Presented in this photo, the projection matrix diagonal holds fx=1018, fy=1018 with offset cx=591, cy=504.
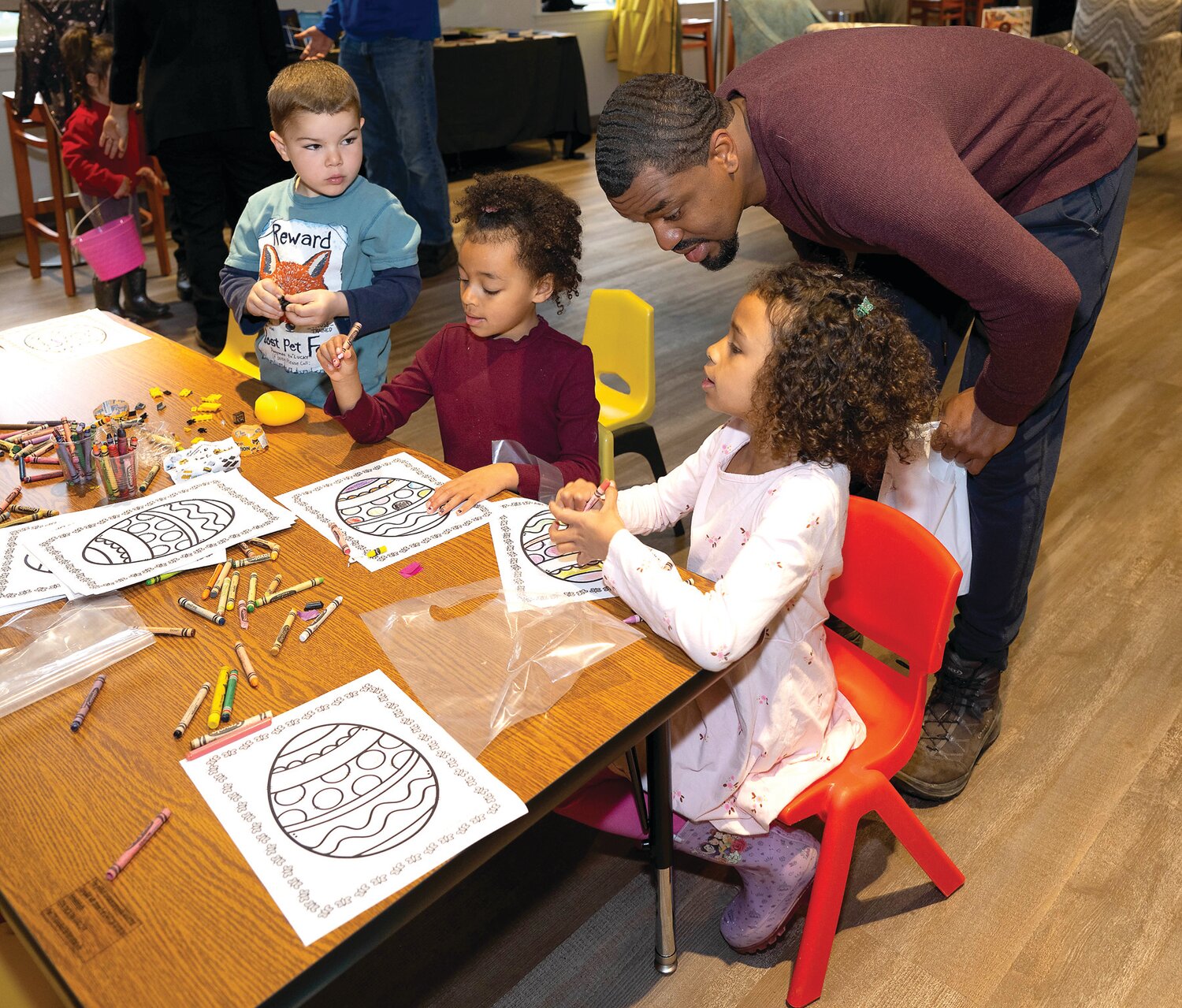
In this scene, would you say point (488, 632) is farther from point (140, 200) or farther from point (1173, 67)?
point (1173, 67)

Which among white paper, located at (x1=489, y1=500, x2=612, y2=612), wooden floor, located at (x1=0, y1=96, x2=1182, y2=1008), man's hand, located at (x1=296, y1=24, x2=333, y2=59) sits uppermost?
man's hand, located at (x1=296, y1=24, x2=333, y2=59)

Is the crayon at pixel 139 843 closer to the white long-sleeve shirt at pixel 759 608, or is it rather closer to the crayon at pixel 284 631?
the crayon at pixel 284 631

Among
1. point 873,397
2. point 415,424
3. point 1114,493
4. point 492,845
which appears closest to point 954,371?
point 1114,493

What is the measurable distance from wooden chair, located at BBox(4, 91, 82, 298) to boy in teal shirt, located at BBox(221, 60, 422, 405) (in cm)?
279

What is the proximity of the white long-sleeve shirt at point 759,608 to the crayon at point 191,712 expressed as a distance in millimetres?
446

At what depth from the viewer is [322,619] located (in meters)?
1.14

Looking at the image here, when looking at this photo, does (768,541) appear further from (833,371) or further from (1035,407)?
(1035,407)

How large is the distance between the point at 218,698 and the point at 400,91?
Result: 3705 millimetres

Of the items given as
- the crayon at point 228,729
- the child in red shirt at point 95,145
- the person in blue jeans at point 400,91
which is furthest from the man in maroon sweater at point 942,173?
the child in red shirt at point 95,145

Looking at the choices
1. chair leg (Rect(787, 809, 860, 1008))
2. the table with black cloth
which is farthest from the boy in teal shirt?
the table with black cloth

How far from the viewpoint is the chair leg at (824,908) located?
1.32 m

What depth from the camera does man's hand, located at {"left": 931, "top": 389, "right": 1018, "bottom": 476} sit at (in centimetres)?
156

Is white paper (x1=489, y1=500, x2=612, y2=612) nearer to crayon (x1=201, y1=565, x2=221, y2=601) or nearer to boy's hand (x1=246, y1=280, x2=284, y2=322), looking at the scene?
crayon (x1=201, y1=565, x2=221, y2=601)

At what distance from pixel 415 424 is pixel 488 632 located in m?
2.16
